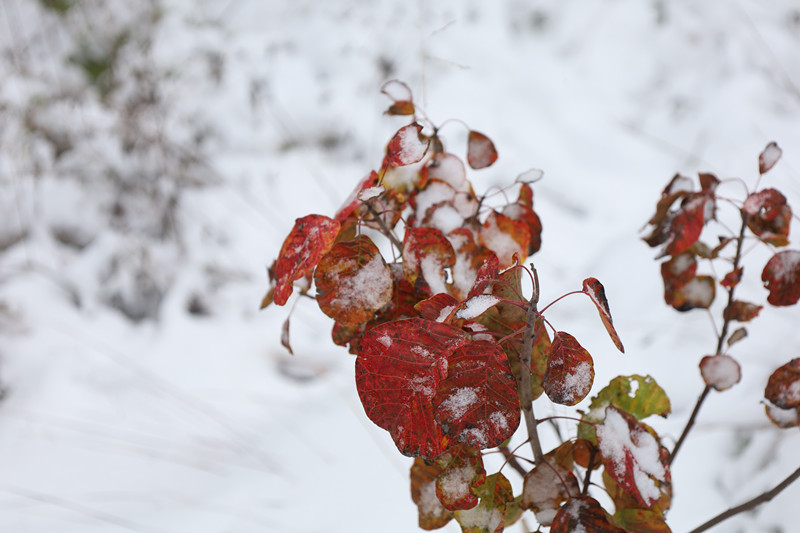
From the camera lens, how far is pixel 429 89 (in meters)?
2.00

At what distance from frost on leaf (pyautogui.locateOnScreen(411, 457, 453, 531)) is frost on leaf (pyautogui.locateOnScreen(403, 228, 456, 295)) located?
0.54 feet

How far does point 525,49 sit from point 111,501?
1.93 m

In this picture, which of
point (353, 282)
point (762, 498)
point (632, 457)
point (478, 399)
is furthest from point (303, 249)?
point (762, 498)

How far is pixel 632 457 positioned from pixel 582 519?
0.17ft

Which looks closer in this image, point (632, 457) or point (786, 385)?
point (632, 457)

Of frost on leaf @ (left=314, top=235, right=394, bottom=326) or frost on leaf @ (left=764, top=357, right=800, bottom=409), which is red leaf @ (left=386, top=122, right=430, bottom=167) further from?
frost on leaf @ (left=764, top=357, right=800, bottom=409)

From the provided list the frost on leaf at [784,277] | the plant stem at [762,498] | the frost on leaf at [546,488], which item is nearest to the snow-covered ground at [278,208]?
the plant stem at [762,498]

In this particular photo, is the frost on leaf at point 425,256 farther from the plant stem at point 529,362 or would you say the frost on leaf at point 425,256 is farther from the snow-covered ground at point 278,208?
the snow-covered ground at point 278,208

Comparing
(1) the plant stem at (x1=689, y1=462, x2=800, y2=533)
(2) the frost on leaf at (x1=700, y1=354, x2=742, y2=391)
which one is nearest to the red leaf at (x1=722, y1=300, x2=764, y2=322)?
(2) the frost on leaf at (x1=700, y1=354, x2=742, y2=391)

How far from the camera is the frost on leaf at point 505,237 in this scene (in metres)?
0.46

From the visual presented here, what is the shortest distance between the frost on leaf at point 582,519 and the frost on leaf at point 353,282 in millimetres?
182

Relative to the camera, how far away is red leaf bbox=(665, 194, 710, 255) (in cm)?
49

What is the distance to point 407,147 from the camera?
14.9 inches

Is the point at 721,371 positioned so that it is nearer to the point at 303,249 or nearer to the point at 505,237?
the point at 505,237
